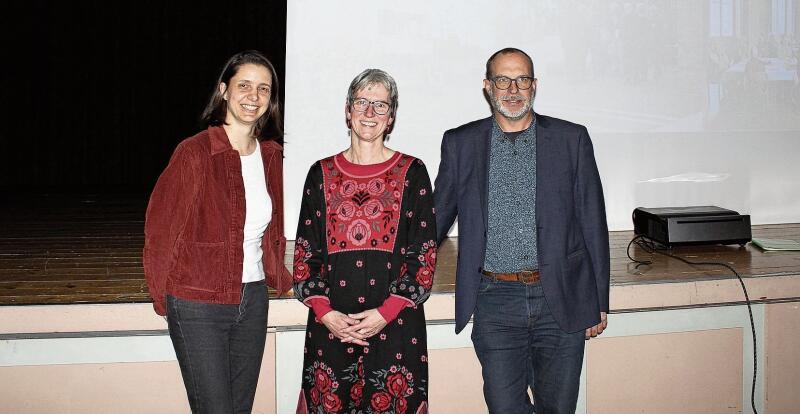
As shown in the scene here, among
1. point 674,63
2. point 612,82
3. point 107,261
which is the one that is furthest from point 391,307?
point 674,63

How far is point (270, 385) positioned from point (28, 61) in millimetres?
6324

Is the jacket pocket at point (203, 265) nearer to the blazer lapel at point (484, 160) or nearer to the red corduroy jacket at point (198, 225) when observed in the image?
the red corduroy jacket at point (198, 225)

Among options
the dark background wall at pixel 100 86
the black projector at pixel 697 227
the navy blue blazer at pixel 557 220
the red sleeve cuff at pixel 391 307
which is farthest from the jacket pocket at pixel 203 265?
the dark background wall at pixel 100 86

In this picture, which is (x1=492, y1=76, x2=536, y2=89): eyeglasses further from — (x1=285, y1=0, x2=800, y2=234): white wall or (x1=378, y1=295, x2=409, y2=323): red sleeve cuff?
(x1=285, y1=0, x2=800, y2=234): white wall

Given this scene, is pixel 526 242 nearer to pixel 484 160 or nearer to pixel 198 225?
pixel 484 160

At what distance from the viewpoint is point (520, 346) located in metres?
2.21

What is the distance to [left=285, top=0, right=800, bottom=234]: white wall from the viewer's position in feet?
13.9

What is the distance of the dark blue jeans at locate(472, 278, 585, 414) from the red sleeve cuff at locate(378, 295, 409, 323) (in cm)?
34

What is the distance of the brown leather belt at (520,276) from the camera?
7.14 feet

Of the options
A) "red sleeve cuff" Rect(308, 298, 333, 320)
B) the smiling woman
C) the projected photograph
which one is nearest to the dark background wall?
the projected photograph

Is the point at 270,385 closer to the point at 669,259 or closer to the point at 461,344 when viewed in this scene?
the point at 461,344

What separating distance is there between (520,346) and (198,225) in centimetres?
102

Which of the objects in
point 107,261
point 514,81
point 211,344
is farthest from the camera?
point 107,261

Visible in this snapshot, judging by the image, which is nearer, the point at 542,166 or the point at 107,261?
the point at 542,166
